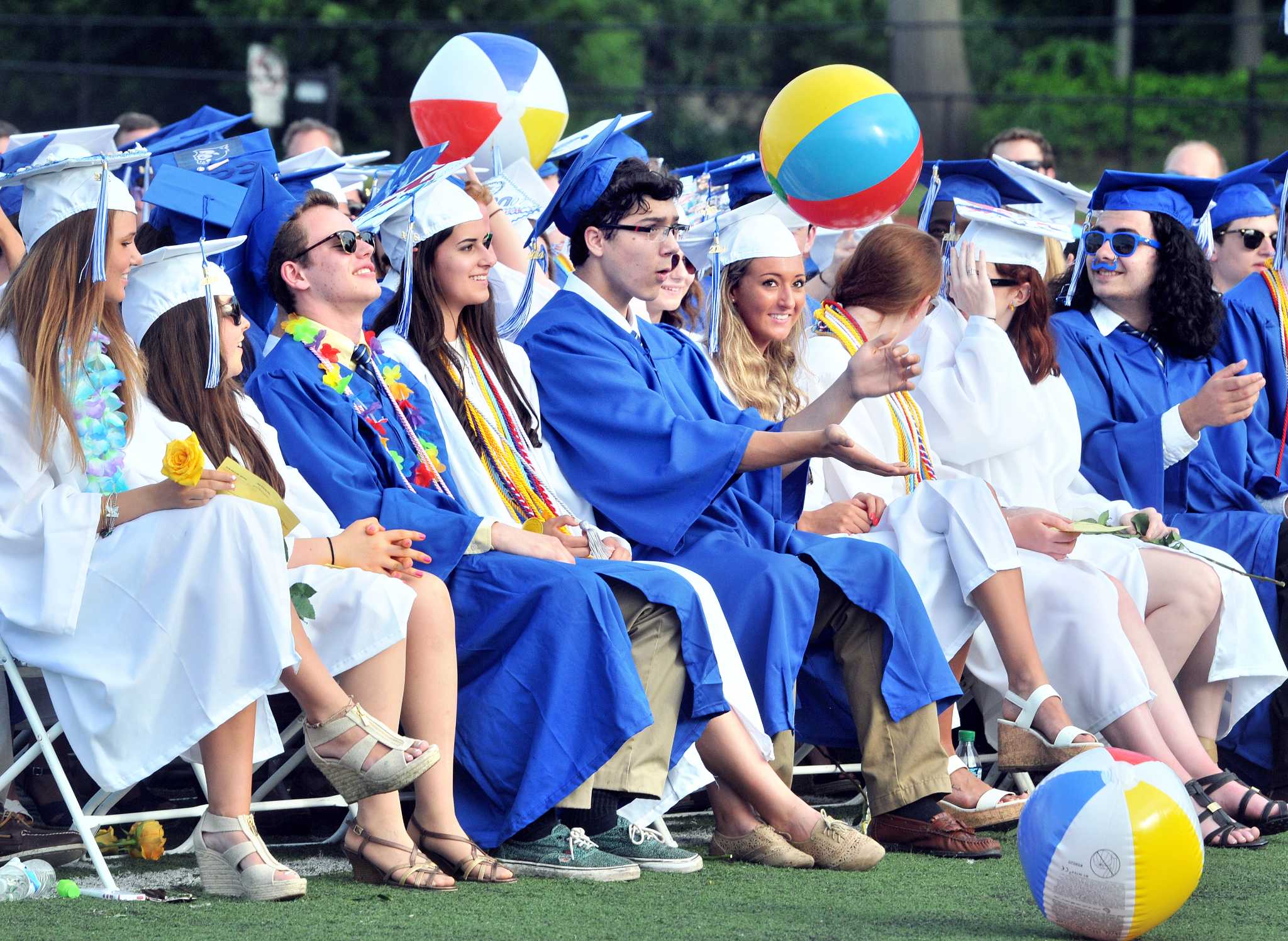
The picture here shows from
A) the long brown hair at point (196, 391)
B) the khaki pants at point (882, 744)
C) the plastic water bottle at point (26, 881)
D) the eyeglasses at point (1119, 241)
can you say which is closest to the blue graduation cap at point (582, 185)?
the long brown hair at point (196, 391)

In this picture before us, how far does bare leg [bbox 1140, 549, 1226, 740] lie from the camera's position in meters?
5.82

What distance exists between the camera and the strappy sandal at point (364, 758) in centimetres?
412

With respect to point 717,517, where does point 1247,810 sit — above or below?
below

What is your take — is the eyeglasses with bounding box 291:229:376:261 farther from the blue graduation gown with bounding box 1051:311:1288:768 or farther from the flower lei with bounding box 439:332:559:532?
the blue graduation gown with bounding box 1051:311:1288:768

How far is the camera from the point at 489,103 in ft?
23.2

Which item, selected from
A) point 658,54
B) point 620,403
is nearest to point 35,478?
point 620,403

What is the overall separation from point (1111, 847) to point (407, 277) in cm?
249

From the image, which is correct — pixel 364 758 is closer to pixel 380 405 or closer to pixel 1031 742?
pixel 380 405

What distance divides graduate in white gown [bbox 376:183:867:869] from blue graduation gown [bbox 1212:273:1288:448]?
113 inches

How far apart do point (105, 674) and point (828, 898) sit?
1695 millimetres

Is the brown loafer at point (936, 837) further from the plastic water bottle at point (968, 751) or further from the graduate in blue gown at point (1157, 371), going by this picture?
the graduate in blue gown at point (1157, 371)

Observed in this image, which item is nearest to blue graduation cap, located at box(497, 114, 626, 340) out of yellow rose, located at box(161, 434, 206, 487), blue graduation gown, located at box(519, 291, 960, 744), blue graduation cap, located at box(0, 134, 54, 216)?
blue graduation gown, located at box(519, 291, 960, 744)

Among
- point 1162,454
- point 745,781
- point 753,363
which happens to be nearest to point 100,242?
point 745,781

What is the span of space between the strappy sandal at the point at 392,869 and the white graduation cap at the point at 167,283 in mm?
1346
